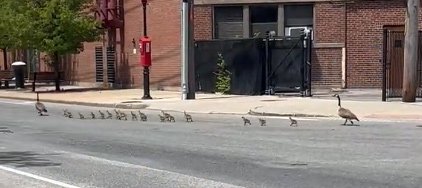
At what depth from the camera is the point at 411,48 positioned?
69.3 feet

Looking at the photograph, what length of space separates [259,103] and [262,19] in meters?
8.08

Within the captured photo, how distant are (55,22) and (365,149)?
22.6 metres

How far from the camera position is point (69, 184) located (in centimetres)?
923

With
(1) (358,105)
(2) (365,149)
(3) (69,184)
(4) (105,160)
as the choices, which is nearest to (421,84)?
(1) (358,105)

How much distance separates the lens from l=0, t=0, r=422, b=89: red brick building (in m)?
28.1

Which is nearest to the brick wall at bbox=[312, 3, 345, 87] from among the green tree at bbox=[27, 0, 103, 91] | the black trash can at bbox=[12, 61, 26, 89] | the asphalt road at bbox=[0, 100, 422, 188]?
the asphalt road at bbox=[0, 100, 422, 188]

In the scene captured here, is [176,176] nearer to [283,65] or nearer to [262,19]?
[283,65]

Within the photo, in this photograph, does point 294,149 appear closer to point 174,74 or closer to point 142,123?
point 142,123

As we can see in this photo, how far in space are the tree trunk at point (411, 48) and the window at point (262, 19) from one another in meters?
9.25

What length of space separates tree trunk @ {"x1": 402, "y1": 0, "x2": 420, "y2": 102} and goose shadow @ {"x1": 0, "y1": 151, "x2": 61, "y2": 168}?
12.6 metres

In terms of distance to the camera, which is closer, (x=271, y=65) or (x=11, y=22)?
(x=271, y=65)

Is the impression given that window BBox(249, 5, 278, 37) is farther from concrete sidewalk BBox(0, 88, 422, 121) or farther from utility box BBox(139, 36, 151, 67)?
utility box BBox(139, 36, 151, 67)

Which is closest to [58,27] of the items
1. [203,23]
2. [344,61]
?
[203,23]

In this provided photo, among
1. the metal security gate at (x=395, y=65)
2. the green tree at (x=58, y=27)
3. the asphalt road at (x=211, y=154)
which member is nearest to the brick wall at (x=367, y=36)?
the metal security gate at (x=395, y=65)
